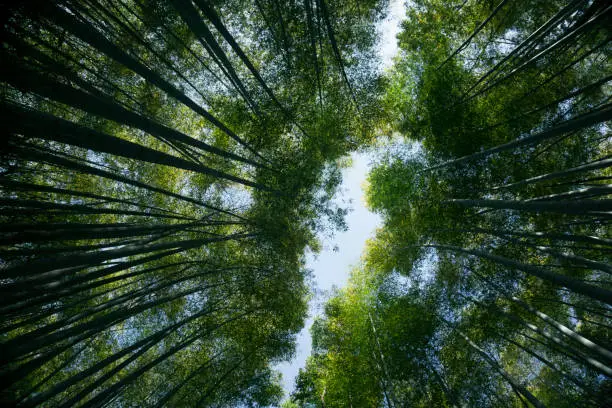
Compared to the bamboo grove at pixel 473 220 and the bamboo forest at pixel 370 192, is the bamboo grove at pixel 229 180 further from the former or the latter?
the bamboo grove at pixel 473 220

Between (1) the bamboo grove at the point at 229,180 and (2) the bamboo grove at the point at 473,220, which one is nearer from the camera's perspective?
(2) the bamboo grove at the point at 473,220

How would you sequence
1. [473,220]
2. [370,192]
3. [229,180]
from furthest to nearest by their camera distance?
[370,192] → [229,180] → [473,220]

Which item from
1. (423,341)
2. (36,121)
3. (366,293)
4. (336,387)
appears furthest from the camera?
(366,293)

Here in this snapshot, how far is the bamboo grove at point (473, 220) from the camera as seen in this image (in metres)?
5.17

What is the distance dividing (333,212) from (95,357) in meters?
6.51

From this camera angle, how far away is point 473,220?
554 centimetres

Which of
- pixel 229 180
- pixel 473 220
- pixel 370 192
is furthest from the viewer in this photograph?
pixel 370 192

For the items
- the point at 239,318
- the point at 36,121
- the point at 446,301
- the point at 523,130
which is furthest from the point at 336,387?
the point at 36,121

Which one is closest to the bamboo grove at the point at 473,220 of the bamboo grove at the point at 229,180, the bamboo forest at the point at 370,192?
the bamboo forest at the point at 370,192

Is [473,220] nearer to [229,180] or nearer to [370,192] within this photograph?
[370,192]

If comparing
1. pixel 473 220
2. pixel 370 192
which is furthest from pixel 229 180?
→ pixel 473 220

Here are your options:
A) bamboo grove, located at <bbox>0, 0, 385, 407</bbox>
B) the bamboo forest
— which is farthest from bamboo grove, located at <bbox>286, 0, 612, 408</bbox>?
bamboo grove, located at <bbox>0, 0, 385, 407</bbox>

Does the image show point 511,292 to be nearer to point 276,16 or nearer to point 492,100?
point 492,100

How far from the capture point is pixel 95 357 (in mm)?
6340
